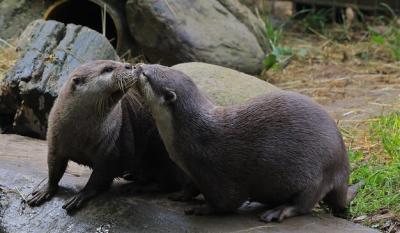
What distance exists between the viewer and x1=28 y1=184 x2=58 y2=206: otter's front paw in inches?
172

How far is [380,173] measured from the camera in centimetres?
486

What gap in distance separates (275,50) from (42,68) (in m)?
2.93

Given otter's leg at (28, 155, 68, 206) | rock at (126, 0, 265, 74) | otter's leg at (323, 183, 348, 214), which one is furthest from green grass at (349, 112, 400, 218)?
rock at (126, 0, 265, 74)

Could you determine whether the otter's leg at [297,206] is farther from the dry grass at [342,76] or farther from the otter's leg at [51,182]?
the dry grass at [342,76]

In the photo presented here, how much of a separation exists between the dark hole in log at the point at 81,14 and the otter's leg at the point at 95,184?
10.7 feet

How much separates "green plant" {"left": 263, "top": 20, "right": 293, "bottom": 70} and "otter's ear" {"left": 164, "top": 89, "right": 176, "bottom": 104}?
11.8ft

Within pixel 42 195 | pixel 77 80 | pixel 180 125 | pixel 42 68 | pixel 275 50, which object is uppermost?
pixel 77 80

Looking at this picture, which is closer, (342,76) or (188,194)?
(188,194)

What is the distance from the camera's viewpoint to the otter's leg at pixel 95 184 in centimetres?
425

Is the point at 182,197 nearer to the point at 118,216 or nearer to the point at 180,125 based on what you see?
the point at 118,216

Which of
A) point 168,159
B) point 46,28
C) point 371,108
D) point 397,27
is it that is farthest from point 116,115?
point 397,27

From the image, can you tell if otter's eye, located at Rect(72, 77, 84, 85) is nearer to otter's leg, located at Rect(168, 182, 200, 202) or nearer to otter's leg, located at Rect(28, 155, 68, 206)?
otter's leg, located at Rect(28, 155, 68, 206)

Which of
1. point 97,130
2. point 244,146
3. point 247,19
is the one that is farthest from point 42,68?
point 247,19

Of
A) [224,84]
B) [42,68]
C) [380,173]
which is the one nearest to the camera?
[380,173]
